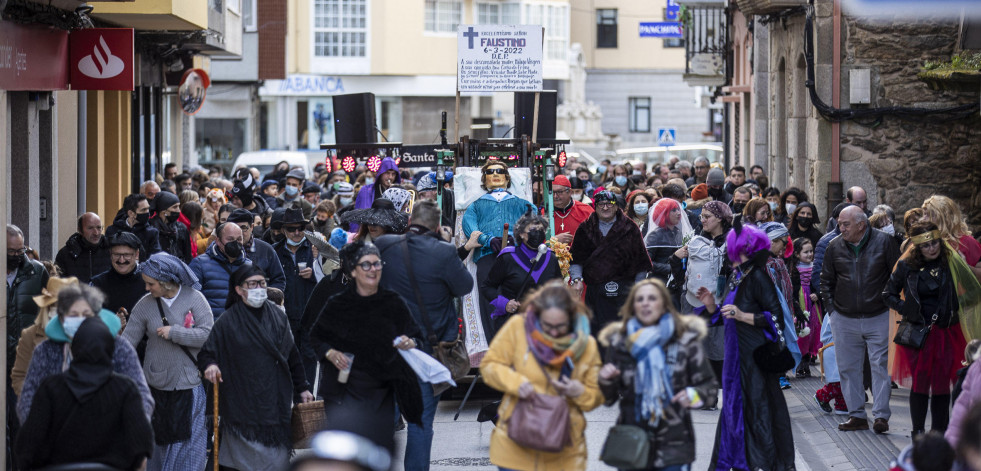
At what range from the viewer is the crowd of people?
666 cm

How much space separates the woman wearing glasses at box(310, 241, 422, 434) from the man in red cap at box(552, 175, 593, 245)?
216 inches

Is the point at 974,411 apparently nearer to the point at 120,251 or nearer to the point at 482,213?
the point at 120,251

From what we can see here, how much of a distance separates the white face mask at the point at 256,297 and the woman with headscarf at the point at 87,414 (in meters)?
1.57

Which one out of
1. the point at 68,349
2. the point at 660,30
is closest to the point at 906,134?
the point at 68,349

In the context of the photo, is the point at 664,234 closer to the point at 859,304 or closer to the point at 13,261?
the point at 859,304

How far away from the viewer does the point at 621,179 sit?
70.1ft

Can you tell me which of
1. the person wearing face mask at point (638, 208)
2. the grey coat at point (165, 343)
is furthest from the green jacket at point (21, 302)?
the person wearing face mask at point (638, 208)

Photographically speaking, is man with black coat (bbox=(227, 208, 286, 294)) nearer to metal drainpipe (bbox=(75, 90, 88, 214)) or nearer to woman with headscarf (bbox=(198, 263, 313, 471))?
woman with headscarf (bbox=(198, 263, 313, 471))

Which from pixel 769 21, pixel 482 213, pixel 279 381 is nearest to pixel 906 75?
pixel 769 21

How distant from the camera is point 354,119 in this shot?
54.7 feet

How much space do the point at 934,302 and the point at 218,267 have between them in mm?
5012

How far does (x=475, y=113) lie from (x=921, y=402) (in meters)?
42.8

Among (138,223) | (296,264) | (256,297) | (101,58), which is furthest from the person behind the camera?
(101,58)

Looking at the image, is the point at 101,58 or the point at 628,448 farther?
the point at 101,58
